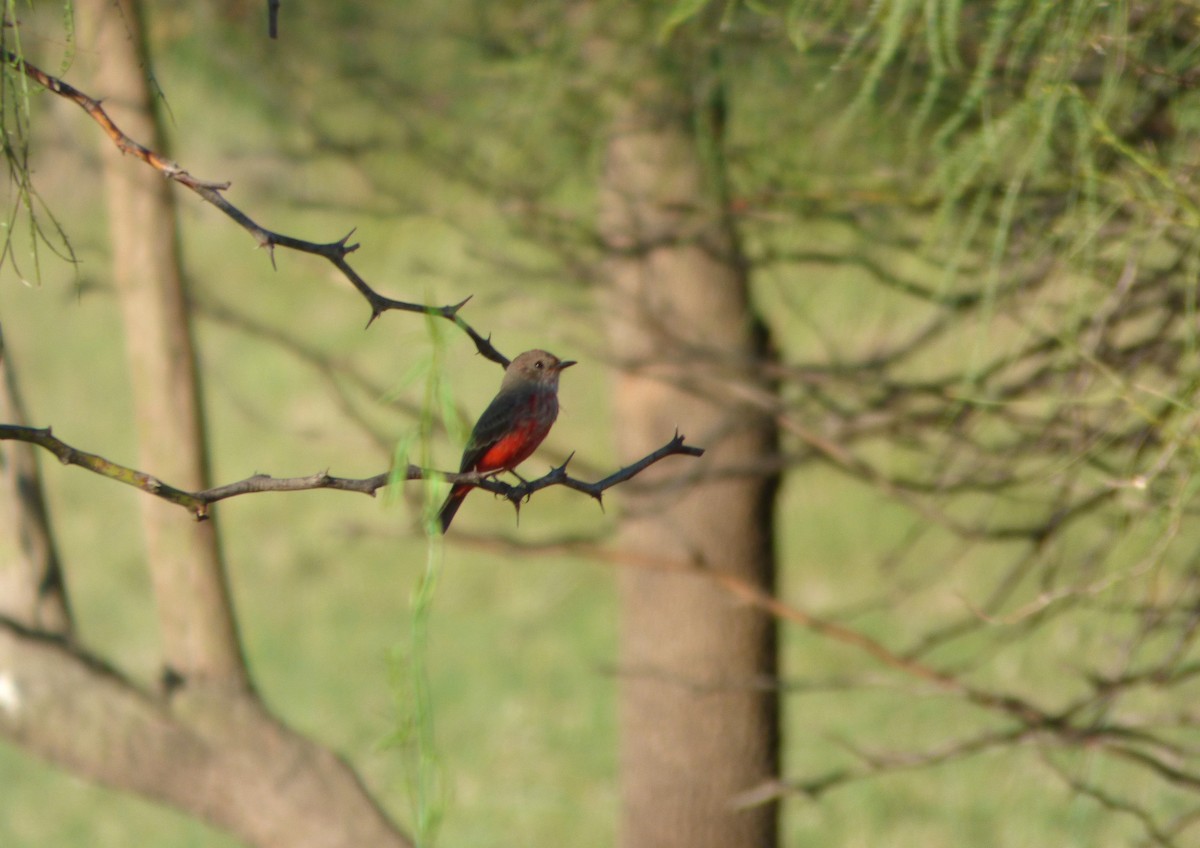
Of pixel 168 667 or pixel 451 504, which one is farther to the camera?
pixel 168 667

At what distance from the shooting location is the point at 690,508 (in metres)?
3.85

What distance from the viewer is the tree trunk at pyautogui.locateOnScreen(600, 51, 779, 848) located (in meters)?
3.74

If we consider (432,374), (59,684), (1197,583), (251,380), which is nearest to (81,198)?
(251,380)

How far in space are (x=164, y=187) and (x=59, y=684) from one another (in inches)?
46.0

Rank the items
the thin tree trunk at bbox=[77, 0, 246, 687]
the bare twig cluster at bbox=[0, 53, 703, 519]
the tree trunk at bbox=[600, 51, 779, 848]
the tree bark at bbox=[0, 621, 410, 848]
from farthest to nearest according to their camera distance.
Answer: the tree trunk at bbox=[600, 51, 779, 848], the thin tree trunk at bbox=[77, 0, 246, 687], the tree bark at bbox=[0, 621, 410, 848], the bare twig cluster at bbox=[0, 53, 703, 519]

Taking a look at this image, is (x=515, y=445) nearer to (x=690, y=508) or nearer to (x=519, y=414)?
(x=519, y=414)

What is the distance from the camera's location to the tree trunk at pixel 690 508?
3740mm

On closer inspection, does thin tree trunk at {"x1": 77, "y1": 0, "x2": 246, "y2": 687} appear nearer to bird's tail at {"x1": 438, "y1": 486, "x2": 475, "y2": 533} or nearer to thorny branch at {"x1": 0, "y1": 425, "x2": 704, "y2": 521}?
bird's tail at {"x1": 438, "y1": 486, "x2": 475, "y2": 533}

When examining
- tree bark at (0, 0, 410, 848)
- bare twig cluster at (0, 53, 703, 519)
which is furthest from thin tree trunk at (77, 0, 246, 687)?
bare twig cluster at (0, 53, 703, 519)

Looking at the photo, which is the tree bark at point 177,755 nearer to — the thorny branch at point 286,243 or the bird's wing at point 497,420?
the bird's wing at point 497,420

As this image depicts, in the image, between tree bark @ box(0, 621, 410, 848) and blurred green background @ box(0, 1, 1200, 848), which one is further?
Result: blurred green background @ box(0, 1, 1200, 848)

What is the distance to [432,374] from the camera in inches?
43.6

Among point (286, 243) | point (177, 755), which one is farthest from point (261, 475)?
point (177, 755)

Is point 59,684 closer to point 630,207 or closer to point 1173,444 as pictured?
point 630,207
